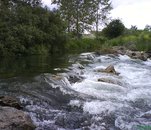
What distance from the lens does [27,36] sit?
96.7 feet

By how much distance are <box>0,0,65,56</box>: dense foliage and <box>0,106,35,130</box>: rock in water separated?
64.4 ft

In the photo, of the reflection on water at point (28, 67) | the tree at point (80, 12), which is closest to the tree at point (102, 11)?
the tree at point (80, 12)

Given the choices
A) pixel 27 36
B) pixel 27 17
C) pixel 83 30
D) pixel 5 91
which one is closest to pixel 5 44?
pixel 27 36

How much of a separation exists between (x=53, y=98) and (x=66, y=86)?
2.00m

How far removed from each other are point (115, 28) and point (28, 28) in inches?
845

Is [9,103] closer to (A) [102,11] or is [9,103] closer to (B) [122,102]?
(B) [122,102]

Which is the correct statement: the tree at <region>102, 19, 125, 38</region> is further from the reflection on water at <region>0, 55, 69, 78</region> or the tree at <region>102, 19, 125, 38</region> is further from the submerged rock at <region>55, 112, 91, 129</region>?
the submerged rock at <region>55, 112, 91, 129</region>

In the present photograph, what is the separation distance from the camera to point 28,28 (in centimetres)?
3002

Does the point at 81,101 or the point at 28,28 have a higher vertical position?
the point at 28,28

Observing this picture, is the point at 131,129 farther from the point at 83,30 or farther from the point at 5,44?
the point at 83,30

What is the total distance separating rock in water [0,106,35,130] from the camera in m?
6.90

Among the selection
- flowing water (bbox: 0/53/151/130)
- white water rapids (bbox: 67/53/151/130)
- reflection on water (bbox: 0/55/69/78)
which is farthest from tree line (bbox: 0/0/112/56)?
white water rapids (bbox: 67/53/151/130)

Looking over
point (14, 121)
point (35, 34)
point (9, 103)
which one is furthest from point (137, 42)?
point (14, 121)

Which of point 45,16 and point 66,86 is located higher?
point 45,16
